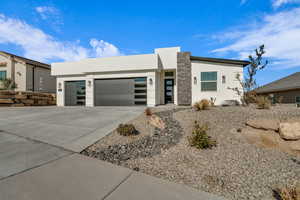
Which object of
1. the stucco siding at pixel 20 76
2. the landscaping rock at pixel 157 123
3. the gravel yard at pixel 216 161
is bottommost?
the gravel yard at pixel 216 161

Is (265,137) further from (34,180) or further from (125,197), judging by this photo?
(34,180)

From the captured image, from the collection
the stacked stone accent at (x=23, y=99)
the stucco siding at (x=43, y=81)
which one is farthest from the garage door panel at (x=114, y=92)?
the stucco siding at (x=43, y=81)

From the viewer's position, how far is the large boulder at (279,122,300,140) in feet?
12.3

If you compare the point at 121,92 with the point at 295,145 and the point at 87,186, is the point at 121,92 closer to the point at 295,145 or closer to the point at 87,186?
the point at 87,186

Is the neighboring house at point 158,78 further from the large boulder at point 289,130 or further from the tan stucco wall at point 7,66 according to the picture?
the tan stucco wall at point 7,66

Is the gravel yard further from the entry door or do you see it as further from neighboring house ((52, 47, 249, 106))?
the entry door

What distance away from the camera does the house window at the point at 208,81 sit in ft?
37.6

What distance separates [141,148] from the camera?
3787 mm

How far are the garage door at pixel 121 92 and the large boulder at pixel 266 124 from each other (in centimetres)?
813

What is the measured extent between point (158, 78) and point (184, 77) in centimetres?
225

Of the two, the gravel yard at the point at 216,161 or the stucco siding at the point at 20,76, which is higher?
the stucco siding at the point at 20,76

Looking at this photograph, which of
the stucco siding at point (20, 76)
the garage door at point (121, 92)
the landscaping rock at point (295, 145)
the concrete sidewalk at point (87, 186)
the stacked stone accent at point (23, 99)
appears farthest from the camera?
the stucco siding at point (20, 76)

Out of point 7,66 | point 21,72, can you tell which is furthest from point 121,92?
point 7,66

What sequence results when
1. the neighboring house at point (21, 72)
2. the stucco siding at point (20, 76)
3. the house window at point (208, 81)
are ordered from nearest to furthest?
1. the house window at point (208, 81)
2. the stucco siding at point (20, 76)
3. the neighboring house at point (21, 72)
